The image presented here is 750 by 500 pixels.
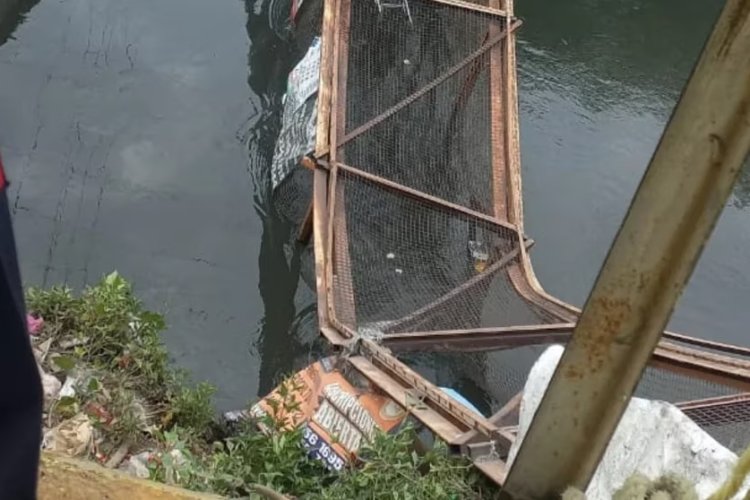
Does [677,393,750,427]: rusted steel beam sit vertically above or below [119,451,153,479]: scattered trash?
above

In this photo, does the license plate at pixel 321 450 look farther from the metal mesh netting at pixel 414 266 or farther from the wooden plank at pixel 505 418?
the metal mesh netting at pixel 414 266

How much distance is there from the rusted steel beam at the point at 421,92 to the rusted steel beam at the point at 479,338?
1.52 m

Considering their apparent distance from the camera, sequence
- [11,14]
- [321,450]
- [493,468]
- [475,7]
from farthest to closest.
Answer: [11,14] → [475,7] → [321,450] → [493,468]

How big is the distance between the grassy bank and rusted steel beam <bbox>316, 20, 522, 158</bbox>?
7.25 feet

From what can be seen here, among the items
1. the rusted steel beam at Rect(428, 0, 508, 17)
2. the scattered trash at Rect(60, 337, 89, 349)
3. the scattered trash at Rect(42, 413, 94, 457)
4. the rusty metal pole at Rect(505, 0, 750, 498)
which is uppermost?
the rusted steel beam at Rect(428, 0, 508, 17)

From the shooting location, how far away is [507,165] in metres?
6.29

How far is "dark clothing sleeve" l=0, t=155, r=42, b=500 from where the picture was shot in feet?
3.55

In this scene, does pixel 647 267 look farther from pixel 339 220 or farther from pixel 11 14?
pixel 11 14

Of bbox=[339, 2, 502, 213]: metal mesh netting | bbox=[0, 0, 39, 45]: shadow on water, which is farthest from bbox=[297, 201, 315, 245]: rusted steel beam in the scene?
bbox=[0, 0, 39, 45]: shadow on water

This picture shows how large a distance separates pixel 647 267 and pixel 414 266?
431cm

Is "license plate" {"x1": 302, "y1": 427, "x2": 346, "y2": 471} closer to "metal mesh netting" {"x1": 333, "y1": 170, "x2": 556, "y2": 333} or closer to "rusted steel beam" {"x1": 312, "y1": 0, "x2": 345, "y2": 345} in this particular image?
"rusted steel beam" {"x1": 312, "y1": 0, "x2": 345, "y2": 345}

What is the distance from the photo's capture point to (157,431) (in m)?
3.68

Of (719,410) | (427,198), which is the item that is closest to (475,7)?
(427,198)

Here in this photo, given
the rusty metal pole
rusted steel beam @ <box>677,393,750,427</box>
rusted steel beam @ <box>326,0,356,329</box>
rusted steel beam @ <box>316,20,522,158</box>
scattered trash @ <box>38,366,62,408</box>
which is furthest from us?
rusted steel beam @ <box>316,20,522,158</box>
